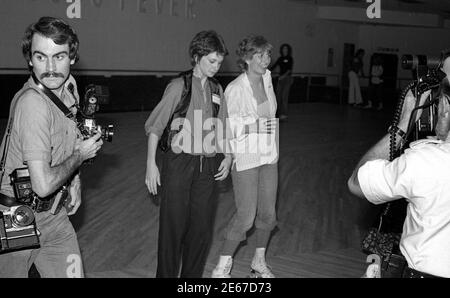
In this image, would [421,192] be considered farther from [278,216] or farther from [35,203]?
[278,216]

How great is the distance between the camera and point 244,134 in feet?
12.1

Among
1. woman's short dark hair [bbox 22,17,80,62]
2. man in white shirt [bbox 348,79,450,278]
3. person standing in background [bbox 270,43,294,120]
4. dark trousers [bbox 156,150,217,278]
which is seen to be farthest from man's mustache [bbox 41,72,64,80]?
person standing in background [bbox 270,43,294,120]

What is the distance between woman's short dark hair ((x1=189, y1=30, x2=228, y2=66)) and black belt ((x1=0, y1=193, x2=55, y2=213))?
51.3 inches

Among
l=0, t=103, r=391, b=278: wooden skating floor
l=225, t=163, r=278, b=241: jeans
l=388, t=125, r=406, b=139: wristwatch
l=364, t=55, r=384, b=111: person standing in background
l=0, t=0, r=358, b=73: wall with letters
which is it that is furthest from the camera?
l=364, t=55, r=384, b=111: person standing in background

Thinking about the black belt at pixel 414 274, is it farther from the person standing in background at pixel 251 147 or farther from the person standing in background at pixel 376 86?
the person standing in background at pixel 376 86

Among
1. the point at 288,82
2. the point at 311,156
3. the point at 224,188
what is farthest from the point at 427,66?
the point at 288,82

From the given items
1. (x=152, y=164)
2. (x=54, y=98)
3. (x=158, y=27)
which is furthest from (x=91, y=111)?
(x=158, y=27)

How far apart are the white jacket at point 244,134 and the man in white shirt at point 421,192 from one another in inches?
72.0

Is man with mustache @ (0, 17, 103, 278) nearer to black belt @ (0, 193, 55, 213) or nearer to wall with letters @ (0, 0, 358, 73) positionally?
black belt @ (0, 193, 55, 213)

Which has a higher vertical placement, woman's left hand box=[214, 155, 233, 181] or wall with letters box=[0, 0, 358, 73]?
wall with letters box=[0, 0, 358, 73]

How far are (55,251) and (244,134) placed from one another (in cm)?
Answer: 168

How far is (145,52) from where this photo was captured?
1253 centimetres

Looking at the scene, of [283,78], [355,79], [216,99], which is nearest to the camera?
[216,99]

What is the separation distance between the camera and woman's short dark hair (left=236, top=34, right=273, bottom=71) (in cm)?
369
